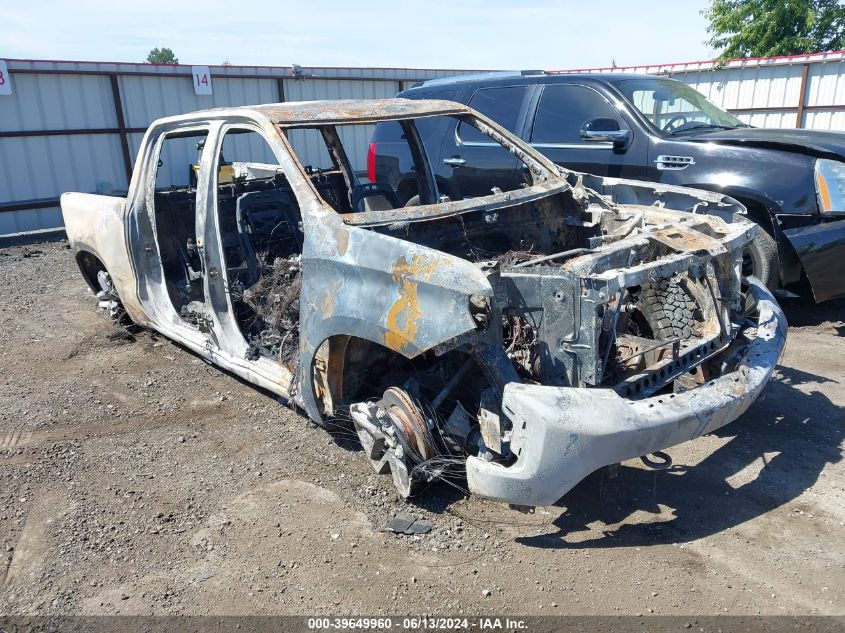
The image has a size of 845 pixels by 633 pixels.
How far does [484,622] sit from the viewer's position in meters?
2.46

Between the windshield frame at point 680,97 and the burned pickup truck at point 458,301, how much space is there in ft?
5.22

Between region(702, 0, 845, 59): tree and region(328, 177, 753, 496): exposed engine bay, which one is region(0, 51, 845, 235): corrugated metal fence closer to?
region(702, 0, 845, 59): tree

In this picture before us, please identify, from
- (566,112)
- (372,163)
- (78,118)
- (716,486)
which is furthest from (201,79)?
(716,486)

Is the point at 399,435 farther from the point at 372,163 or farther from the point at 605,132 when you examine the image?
the point at 372,163

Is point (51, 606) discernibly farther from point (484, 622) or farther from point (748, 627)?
point (748, 627)

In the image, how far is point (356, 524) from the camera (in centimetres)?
308

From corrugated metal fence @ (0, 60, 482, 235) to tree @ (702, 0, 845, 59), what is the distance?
12703mm

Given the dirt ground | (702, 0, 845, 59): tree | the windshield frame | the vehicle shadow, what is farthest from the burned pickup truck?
(702, 0, 845, 59): tree

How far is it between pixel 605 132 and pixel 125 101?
9827 millimetres

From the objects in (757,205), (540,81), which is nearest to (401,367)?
(757,205)

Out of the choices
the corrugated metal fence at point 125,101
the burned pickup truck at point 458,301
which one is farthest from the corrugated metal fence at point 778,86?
the burned pickup truck at point 458,301

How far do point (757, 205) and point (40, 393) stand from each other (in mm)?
5345

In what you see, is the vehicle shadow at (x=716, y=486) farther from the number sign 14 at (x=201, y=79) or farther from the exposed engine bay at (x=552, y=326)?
the number sign 14 at (x=201, y=79)

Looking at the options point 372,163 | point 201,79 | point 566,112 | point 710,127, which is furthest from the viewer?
point 201,79
